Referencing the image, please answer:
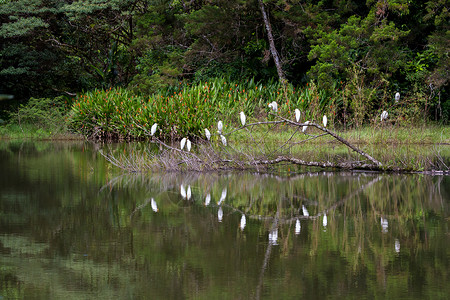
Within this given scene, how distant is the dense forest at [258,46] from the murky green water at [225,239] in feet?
32.3

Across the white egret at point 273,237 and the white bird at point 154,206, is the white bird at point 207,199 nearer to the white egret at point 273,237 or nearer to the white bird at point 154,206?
the white bird at point 154,206

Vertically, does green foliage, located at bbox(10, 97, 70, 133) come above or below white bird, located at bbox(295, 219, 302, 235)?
above

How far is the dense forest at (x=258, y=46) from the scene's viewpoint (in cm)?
2331

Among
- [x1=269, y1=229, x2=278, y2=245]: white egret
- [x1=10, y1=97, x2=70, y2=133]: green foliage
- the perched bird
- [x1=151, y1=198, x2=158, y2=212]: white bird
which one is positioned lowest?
[x1=269, y1=229, x2=278, y2=245]: white egret

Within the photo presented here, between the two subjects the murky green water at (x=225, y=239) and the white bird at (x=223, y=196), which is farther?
the white bird at (x=223, y=196)

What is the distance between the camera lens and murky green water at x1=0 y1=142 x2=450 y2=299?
480cm

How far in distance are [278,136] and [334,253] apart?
46.5 ft

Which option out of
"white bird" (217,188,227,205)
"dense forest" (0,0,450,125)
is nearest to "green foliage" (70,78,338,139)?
"dense forest" (0,0,450,125)

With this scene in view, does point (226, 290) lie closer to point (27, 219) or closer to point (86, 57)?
point (27, 219)

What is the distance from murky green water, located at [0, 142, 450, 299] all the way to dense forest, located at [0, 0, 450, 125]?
9.85 meters

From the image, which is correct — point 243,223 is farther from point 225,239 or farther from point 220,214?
point 225,239

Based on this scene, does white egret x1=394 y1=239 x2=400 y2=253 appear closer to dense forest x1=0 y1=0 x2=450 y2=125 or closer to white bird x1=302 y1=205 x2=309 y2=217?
white bird x1=302 y1=205 x2=309 y2=217

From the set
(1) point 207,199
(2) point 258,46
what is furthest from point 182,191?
(2) point 258,46

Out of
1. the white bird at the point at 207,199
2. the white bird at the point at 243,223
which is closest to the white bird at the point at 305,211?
the white bird at the point at 243,223
